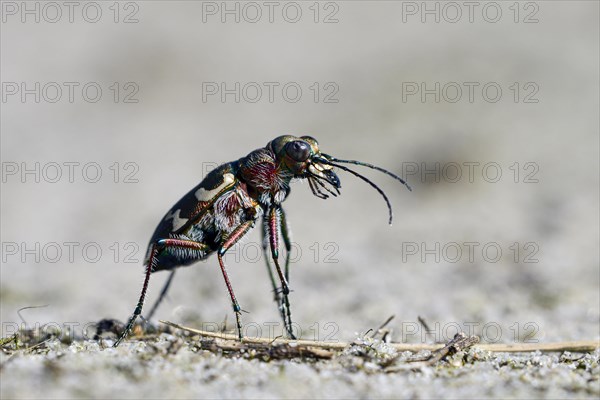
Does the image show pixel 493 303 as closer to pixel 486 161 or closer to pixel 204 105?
pixel 486 161

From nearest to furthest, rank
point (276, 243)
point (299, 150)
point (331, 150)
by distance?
point (276, 243), point (299, 150), point (331, 150)

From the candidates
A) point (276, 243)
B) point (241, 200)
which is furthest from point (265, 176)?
point (276, 243)

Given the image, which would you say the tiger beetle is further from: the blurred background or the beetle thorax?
the blurred background

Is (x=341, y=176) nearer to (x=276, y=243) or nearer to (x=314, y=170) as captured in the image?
(x=314, y=170)

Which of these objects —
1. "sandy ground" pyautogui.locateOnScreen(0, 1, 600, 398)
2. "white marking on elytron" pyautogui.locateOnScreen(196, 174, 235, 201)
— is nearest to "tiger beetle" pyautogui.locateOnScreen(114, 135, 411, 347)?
"white marking on elytron" pyautogui.locateOnScreen(196, 174, 235, 201)

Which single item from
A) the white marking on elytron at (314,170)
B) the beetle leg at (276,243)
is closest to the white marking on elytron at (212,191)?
the beetle leg at (276,243)

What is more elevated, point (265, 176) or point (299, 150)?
point (299, 150)
